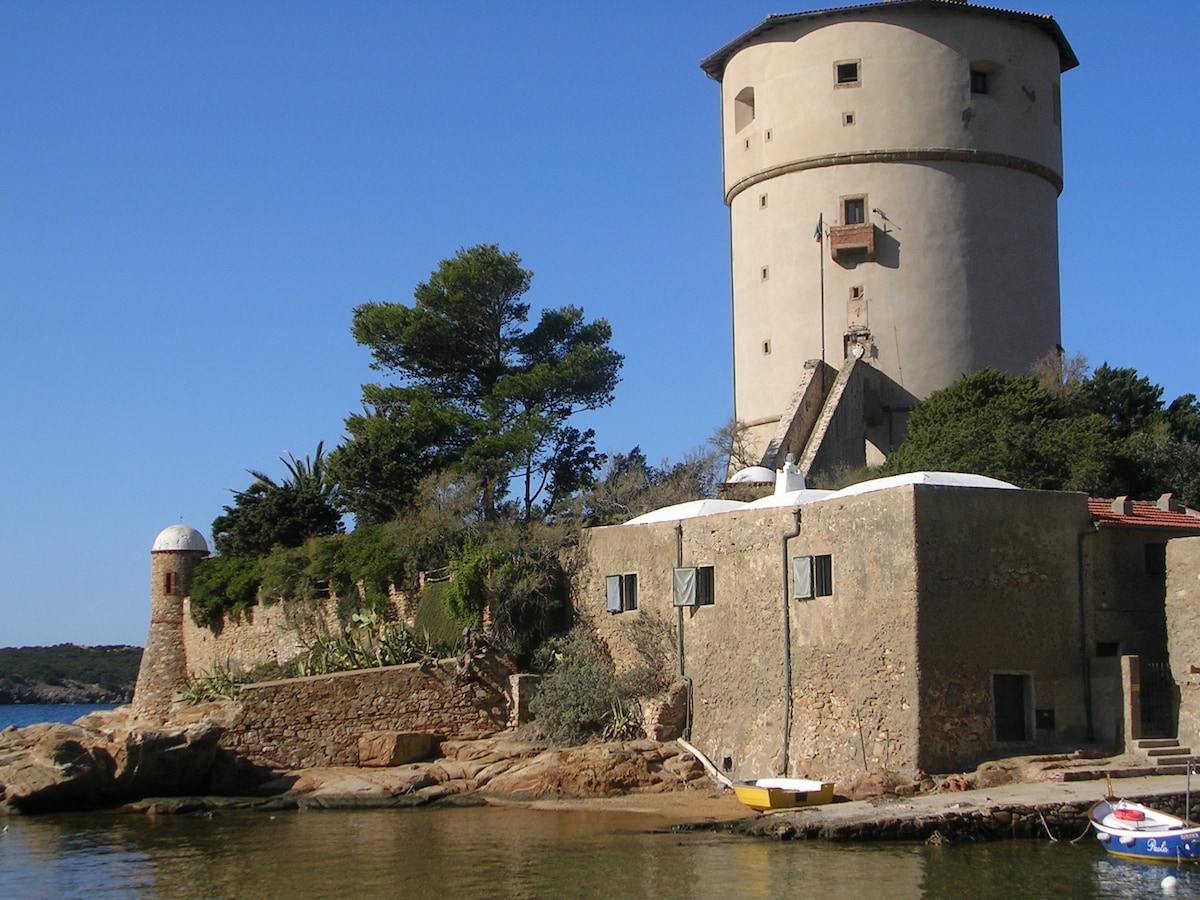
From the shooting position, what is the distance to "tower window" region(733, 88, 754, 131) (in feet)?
127

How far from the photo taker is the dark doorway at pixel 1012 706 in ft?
72.7

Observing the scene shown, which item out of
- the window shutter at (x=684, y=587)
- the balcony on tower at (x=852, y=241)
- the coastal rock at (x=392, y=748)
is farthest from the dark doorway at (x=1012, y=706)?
the balcony on tower at (x=852, y=241)

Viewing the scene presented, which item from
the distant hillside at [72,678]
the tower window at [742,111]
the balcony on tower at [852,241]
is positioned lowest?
the distant hillside at [72,678]

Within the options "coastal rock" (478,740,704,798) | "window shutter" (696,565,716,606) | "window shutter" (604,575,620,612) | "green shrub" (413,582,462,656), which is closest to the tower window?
"green shrub" (413,582,462,656)

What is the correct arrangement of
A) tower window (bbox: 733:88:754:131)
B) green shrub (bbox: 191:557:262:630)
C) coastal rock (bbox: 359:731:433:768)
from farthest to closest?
tower window (bbox: 733:88:754:131) → green shrub (bbox: 191:557:262:630) → coastal rock (bbox: 359:731:433:768)

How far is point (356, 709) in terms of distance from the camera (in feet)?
90.5

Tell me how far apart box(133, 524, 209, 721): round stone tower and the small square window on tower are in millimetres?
19466

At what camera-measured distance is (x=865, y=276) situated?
36.2 metres

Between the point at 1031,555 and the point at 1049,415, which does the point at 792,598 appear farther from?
the point at 1049,415

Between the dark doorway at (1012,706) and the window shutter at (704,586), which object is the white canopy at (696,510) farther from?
the dark doorway at (1012,706)

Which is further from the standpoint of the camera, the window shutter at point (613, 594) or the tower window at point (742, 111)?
the tower window at point (742, 111)

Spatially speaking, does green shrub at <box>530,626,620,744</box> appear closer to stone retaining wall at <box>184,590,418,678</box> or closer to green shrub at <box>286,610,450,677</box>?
green shrub at <box>286,610,450,677</box>

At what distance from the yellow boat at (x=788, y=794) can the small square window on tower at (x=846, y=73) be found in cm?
1987

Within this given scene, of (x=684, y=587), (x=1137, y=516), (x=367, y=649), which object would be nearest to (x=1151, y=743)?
(x=1137, y=516)
